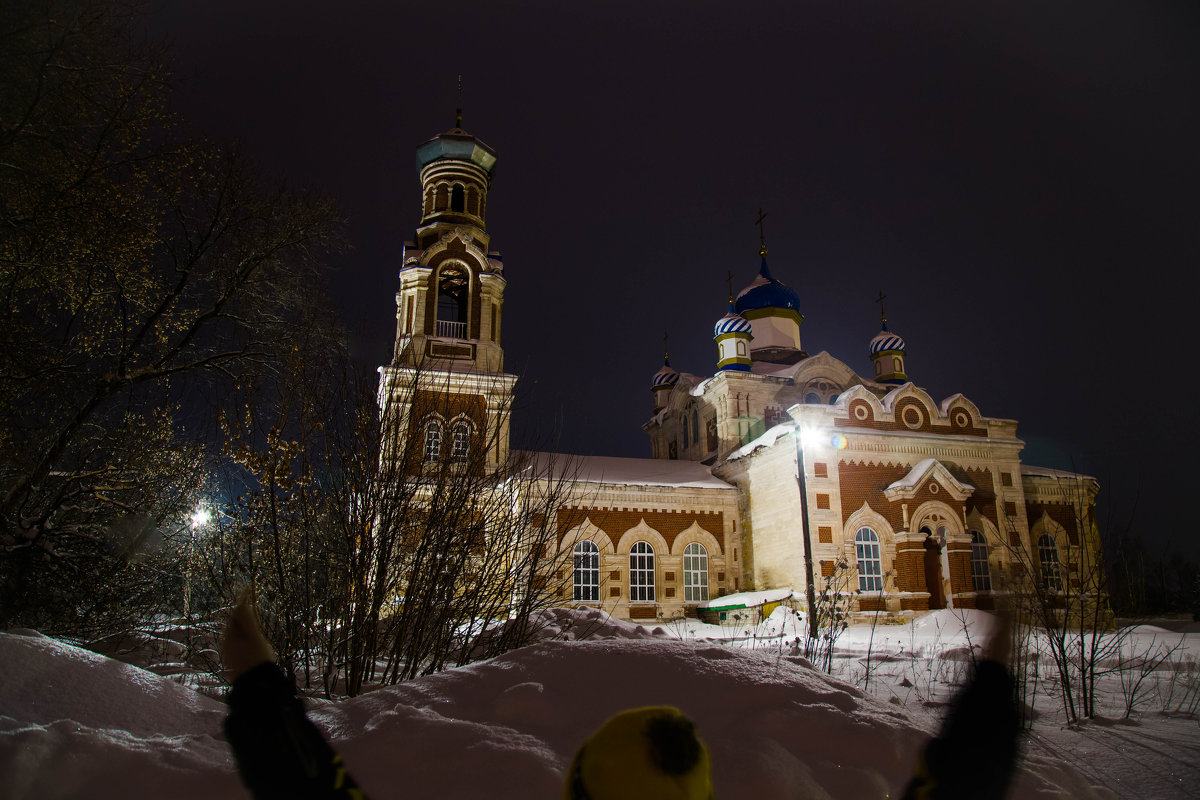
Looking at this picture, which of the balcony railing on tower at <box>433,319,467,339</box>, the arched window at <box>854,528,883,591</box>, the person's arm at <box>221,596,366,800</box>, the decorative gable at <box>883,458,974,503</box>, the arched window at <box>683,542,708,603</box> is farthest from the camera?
the balcony railing on tower at <box>433,319,467,339</box>

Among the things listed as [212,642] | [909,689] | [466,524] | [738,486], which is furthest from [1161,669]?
[738,486]

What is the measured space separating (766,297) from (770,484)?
1199 cm

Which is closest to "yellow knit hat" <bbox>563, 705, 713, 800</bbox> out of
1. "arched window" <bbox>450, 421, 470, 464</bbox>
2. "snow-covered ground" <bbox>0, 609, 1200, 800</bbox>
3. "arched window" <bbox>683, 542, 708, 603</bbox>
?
"snow-covered ground" <bbox>0, 609, 1200, 800</bbox>

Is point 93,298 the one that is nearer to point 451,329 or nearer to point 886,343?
point 451,329

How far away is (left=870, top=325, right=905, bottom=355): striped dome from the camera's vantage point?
29250 millimetres

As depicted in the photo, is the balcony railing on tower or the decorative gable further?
the balcony railing on tower

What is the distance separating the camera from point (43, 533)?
680 cm

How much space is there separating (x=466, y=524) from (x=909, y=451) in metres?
16.4

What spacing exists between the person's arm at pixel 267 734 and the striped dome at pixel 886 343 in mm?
30646

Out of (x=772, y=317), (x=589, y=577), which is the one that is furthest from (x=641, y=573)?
(x=772, y=317)

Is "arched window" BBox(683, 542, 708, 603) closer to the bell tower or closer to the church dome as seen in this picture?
the bell tower

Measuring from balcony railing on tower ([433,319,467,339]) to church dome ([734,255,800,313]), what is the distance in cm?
1337

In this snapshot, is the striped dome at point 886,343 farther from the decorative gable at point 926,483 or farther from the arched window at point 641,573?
the arched window at point 641,573

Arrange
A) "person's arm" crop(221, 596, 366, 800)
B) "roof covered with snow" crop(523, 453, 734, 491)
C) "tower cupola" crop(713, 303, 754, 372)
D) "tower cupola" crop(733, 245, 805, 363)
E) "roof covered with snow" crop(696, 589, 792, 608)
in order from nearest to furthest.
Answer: "person's arm" crop(221, 596, 366, 800) < "roof covered with snow" crop(696, 589, 792, 608) < "roof covered with snow" crop(523, 453, 734, 491) < "tower cupola" crop(713, 303, 754, 372) < "tower cupola" crop(733, 245, 805, 363)
